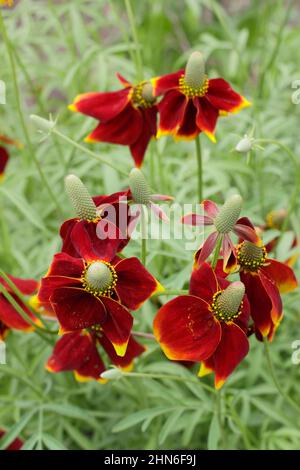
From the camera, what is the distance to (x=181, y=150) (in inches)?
70.6

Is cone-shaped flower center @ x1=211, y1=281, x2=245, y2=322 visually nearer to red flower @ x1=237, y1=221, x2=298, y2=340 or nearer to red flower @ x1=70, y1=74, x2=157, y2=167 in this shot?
red flower @ x1=237, y1=221, x2=298, y2=340

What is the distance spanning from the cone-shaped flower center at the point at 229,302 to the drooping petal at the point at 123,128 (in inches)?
17.3

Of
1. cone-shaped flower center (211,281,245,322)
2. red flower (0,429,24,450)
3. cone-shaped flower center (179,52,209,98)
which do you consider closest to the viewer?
cone-shaped flower center (211,281,245,322)

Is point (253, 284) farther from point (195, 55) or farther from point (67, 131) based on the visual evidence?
point (67, 131)

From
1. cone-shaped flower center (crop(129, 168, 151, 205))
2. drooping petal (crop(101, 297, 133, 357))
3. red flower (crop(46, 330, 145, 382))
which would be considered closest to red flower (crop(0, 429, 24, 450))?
red flower (crop(46, 330, 145, 382))

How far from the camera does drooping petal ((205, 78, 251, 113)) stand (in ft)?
3.60

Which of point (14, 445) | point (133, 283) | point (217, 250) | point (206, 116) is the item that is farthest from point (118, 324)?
point (14, 445)

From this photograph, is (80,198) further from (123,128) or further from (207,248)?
(123,128)

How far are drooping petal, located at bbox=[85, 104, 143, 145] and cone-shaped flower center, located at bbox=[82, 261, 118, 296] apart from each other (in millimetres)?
380

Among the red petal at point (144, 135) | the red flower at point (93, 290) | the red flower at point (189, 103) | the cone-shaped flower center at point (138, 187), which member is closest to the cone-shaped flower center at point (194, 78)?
the red flower at point (189, 103)

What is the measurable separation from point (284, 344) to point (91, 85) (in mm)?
969

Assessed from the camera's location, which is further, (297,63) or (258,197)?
(297,63)

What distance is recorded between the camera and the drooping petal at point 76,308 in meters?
0.85

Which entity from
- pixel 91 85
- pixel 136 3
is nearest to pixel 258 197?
pixel 91 85
